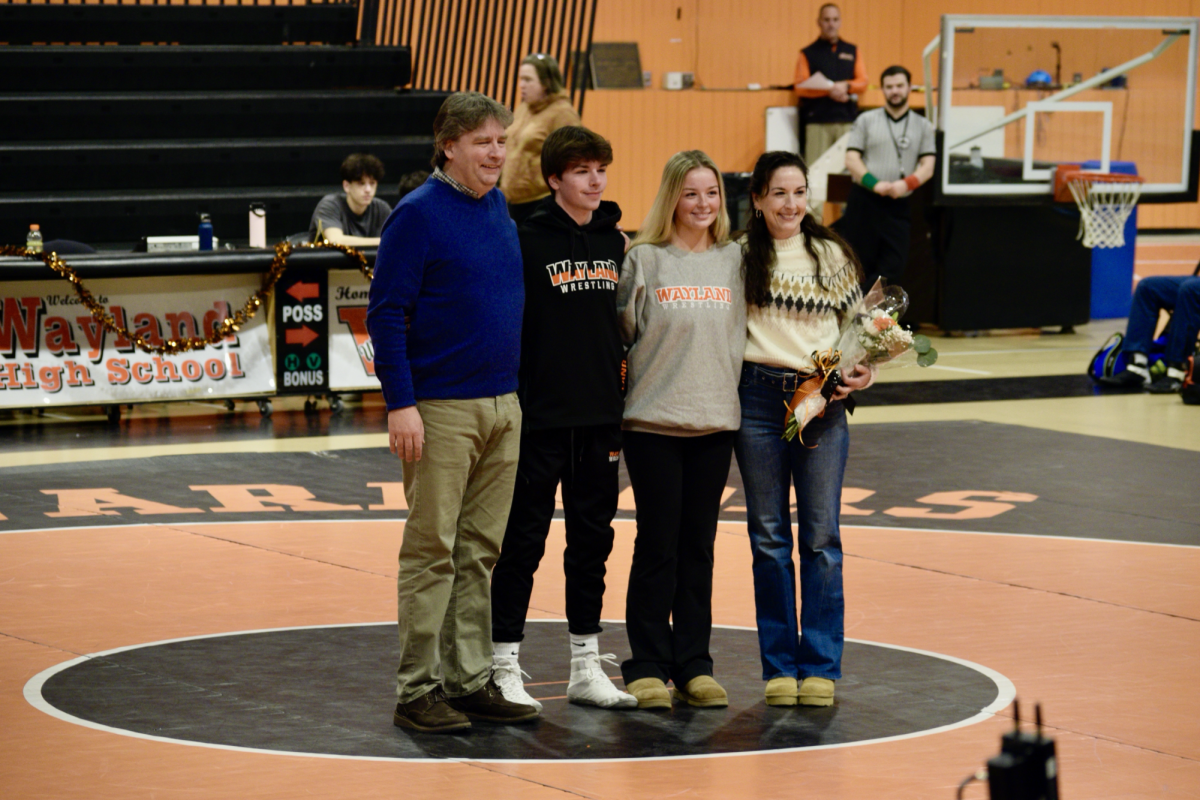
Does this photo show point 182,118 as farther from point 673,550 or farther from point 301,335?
point 673,550

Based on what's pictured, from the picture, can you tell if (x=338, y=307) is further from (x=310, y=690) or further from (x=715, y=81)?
(x=715, y=81)

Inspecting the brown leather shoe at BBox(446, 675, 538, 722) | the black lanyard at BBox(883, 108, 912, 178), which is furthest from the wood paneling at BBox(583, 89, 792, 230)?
the brown leather shoe at BBox(446, 675, 538, 722)

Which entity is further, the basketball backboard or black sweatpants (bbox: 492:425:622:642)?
the basketball backboard

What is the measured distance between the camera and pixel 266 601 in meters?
6.02

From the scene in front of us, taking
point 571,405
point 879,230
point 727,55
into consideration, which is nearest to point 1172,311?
point 879,230

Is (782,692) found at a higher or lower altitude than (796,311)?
lower

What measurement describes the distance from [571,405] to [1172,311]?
8.38 m

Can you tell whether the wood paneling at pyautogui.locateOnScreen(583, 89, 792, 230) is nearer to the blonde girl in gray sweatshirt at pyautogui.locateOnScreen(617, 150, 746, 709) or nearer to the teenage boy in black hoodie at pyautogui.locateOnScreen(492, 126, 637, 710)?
the blonde girl in gray sweatshirt at pyautogui.locateOnScreen(617, 150, 746, 709)

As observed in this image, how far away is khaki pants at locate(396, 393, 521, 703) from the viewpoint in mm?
4418

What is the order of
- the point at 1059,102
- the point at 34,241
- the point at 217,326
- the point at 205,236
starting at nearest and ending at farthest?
the point at 34,241
the point at 217,326
the point at 205,236
the point at 1059,102

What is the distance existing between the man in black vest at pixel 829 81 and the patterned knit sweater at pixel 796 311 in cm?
1405

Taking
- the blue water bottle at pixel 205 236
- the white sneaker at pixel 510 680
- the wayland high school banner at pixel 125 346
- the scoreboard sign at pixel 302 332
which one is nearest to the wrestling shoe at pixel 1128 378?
the scoreboard sign at pixel 302 332

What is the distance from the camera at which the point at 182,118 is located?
13.8m

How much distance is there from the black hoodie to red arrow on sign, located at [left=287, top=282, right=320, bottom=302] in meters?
6.04
